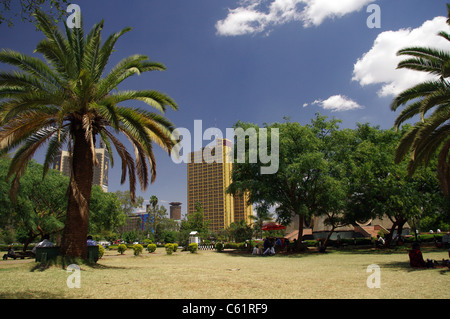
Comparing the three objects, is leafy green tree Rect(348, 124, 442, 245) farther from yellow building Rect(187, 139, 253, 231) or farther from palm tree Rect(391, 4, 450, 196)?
yellow building Rect(187, 139, 253, 231)

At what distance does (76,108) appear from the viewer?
36.3ft

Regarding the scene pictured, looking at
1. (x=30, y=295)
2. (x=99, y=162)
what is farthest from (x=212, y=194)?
(x=30, y=295)

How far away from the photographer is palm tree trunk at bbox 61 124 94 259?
36.2 ft

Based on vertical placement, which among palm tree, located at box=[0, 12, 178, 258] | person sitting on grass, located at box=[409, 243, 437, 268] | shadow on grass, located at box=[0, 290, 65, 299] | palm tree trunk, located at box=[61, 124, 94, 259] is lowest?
person sitting on grass, located at box=[409, 243, 437, 268]

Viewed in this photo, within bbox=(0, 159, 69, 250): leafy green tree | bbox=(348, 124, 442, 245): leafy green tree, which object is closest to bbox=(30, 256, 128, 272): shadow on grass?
bbox=(0, 159, 69, 250): leafy green tree

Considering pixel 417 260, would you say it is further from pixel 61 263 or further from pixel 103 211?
pixel 103 211

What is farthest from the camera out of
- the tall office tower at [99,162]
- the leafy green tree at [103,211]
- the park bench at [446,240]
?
the leafy green tree at [103,211]

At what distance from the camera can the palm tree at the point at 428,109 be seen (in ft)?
34.6

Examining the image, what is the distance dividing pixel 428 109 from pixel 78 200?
43.2 ft

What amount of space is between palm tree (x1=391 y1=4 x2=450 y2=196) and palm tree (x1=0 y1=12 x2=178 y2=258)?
9.33 metres

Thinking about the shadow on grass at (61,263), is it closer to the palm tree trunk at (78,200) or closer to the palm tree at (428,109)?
the palm tree trunk at (78,200)

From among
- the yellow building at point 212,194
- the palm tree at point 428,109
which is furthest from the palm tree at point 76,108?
the yellow building at point 212,194

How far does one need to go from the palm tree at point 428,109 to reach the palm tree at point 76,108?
9.33m
